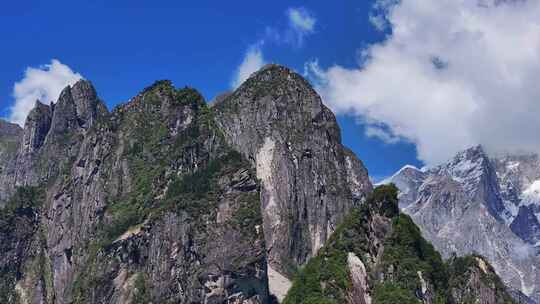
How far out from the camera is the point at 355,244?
16700cm

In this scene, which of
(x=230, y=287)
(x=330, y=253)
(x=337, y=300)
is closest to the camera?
(x=337, y=300)

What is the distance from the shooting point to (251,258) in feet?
647

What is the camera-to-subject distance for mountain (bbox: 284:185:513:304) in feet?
515

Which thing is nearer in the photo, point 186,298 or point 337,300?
point 337,300

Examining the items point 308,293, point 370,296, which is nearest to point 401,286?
point 370,296

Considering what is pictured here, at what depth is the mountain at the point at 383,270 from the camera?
157m

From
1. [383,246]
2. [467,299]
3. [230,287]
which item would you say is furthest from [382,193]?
[230,287]

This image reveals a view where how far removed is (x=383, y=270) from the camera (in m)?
163

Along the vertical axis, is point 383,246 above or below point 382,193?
below

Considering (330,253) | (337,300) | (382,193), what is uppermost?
(382,193)

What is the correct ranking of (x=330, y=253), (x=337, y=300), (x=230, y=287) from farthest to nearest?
(x=230, y=287) → (x=330, y=253) → (x=337, y=300)

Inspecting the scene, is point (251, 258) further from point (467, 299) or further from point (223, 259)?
point (467, 299)

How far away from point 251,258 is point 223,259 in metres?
5.49

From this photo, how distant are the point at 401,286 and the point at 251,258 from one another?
1755 inches
